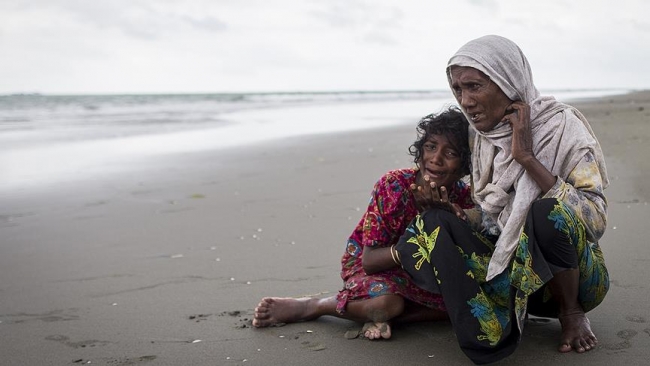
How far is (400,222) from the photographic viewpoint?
2945 mm

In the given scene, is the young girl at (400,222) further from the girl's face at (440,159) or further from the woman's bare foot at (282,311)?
the woman's bare foot at (282,311)

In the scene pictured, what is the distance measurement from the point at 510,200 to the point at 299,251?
6.94 ft

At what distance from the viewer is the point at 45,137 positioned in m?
14.4

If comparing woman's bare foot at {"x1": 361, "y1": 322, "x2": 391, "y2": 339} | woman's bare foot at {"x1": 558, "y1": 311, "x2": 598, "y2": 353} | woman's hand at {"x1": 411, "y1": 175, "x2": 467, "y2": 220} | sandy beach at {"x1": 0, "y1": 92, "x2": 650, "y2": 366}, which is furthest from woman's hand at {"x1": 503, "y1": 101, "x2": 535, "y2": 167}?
woman's bare foot at {"x1": 361, "y1": 322, "x2": 391, "y2": 339}

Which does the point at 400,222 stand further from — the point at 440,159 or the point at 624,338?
the point at 624,338

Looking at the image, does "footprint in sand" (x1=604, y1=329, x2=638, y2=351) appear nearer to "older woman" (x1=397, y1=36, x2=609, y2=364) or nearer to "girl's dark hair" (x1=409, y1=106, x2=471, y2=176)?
"older woman" (x1=397, y1=36, x2=609, y2=364)

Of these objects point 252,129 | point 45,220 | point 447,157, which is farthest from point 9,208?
point 252,129

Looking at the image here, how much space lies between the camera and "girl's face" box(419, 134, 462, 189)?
283 centimetres

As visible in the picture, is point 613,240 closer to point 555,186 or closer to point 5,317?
point 555,186

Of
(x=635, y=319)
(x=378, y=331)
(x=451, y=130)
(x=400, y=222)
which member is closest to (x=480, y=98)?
(x=451, y=130)

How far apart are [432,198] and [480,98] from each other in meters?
0.47

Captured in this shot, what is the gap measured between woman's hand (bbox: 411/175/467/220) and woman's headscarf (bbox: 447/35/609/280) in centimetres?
14

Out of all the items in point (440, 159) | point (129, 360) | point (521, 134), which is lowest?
point (129, 360)

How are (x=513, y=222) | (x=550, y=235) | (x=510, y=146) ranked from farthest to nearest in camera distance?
(x=510, y=146) < (x=513, y=222) < (x=550, y=235)
